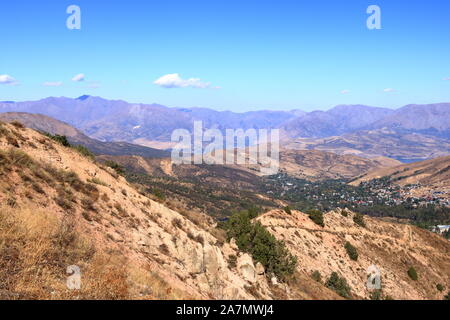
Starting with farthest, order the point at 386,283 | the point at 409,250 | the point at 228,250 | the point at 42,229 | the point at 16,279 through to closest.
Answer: the point at 409,250, the point at 386,283, the point at 228,250, the point at 42,229, the point at 16,279

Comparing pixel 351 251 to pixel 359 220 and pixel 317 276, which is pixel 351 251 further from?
pixel 359 220

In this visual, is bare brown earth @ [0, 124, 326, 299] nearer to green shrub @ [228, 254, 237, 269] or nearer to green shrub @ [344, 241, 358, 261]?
green shrub @ [228, 254, 237, 269]

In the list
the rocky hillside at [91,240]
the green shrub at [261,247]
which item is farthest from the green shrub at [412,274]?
the rocky hillside at [91,240]

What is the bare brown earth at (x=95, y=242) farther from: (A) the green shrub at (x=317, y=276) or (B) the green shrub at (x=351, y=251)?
(B) the green shrub at (x=351, y=251)

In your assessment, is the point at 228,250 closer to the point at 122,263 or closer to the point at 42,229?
the point at 122,263

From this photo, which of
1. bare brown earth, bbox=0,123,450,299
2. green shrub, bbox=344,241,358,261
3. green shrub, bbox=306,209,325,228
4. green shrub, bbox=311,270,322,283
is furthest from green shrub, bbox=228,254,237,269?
green shrub, bbox=306,209,325,228
